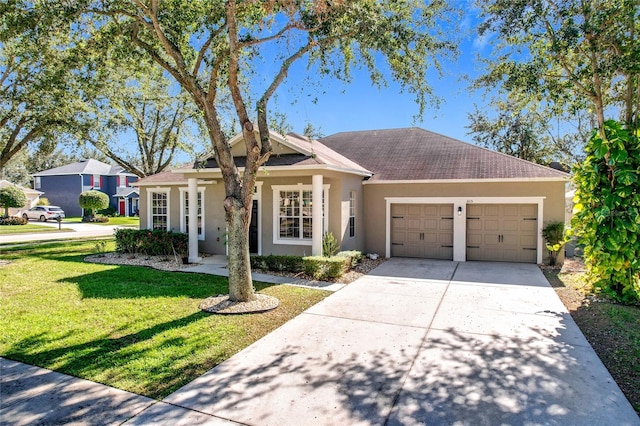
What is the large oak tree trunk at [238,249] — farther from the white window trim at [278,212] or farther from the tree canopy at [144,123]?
the tree canopy at [144,123]

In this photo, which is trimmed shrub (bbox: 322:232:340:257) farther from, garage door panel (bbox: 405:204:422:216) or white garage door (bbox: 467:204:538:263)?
white garage door (bbox: 467:204:538:263)

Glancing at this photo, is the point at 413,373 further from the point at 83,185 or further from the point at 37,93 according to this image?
the point at 83,185

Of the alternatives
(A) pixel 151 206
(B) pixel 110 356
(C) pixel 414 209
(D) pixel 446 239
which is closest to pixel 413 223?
(C) pixel 414 209

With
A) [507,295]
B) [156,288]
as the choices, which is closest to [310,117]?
[156,288]

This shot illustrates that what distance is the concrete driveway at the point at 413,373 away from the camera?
4070 millimetres

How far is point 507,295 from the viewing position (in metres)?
9.04

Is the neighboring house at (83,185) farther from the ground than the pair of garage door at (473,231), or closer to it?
farther from the ground

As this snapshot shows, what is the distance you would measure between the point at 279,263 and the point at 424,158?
7.76 meters

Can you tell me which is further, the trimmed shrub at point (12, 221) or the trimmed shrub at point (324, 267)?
the trimmed shrub at point (12, 221)

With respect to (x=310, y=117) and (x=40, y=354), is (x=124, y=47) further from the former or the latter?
(x=40, y=354)

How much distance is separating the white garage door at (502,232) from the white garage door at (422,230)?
0.76 meters

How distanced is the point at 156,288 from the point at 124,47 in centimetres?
587

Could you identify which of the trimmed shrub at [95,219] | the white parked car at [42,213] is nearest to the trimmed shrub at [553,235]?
the trimmed shrub at [95,219]

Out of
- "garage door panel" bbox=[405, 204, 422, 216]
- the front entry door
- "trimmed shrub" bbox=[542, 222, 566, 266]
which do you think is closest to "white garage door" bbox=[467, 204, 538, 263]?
"trimmed shrub" bbox=[542, 222, 566, 266]
